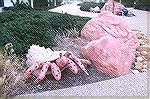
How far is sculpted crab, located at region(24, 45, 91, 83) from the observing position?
479 centimetres

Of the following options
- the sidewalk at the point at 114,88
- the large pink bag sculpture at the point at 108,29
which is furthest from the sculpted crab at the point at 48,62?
the large pink bag sculpture at the point at 108,29

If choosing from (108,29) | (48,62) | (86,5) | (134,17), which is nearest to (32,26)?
(48,62)

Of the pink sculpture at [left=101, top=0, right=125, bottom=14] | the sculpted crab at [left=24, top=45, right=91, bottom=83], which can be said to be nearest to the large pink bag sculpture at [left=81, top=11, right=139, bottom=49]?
the pink sculpture at [left=101, top=0, right=125, bottom=14]

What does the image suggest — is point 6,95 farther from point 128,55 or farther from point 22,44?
point 128,55

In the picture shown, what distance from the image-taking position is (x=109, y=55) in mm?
4965

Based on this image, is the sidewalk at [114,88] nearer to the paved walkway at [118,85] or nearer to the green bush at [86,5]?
the paved walkway at [118,85]

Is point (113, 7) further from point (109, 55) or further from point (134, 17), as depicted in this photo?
point (109, 55)

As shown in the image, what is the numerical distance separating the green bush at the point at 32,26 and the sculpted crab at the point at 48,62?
0.33 feet

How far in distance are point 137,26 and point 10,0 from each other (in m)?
1.64

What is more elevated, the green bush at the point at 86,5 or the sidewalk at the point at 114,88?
the green bush at the point at 86,5

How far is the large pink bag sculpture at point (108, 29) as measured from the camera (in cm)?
494

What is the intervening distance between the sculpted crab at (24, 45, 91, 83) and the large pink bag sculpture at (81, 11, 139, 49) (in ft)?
1.15

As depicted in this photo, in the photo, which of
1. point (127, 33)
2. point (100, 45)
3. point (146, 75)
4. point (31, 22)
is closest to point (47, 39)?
point (31, 22)

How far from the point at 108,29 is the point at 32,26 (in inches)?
38.0
